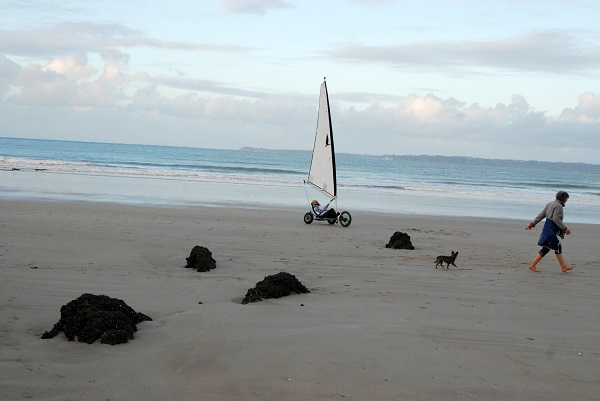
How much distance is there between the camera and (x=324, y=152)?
17.6 metres

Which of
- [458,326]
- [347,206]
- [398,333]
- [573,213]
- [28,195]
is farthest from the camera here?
[573,213]

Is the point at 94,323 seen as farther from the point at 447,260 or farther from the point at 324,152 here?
the point at 324,152

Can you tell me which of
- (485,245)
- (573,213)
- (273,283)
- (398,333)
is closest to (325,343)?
(398,333)

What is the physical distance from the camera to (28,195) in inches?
778

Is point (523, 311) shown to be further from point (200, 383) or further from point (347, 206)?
point (347, 206)

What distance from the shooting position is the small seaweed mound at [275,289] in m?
6.59

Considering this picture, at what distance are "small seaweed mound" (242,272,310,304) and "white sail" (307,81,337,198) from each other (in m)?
10.3

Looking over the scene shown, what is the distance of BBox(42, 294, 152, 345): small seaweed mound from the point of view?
4.88 metres

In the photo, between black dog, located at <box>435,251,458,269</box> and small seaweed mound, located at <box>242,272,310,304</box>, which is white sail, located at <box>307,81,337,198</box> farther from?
small seaweed mound, located at <box>242,272,310,304</box>

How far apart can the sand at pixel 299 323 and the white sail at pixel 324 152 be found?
5.61 metres

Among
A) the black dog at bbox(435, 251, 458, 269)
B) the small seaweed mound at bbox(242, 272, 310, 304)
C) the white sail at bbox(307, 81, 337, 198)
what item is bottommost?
the small seaweed mound at bbox(242, 272, 310, 304)

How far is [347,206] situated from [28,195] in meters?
11.8

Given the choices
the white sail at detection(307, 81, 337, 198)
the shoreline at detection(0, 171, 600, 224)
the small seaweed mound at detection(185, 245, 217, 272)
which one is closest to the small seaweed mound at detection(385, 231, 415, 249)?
the small seaweed mound at detection(185, 245, 217, 272)

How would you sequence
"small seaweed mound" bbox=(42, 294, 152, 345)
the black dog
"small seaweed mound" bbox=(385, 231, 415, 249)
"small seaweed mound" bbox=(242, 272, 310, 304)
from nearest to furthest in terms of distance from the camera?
"small seaweed mound" bbox=(42, 294, 152, 345), "small seaweed mound" bbox=(242, 272, 310, 304), the black dog, "small seaweed mound" bbox=(385, 231, 415, 249)
